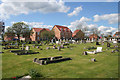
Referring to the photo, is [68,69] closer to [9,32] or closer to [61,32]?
[9,32]

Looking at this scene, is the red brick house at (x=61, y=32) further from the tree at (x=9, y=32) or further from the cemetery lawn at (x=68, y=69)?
the cemetery lawn at (x=68, y=69)

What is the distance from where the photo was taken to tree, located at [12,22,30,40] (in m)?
57.8

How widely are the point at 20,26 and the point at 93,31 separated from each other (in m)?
49.7

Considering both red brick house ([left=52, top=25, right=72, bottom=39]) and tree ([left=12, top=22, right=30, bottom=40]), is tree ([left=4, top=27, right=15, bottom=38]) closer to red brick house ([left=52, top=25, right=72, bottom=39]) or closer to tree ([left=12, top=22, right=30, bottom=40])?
tree ([left=12, top=22, right=30, bottom=40])

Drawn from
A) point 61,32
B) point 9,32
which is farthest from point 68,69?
point 61,32

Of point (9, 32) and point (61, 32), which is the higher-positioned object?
point (61, 32)

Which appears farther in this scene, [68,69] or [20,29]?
[20,29]

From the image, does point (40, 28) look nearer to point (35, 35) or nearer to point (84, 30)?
point (35, 35)

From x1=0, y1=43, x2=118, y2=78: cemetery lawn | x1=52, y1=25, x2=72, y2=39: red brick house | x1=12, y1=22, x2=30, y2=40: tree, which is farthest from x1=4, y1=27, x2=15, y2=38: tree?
x1=0, y1=43, x2=118, y2=78: cemetery lawn

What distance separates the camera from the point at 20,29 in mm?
58625

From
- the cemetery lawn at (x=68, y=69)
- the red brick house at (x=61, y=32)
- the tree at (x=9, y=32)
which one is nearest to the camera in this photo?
the cemetery lawn at (x=68, y=69)

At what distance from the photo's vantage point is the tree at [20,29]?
189ft

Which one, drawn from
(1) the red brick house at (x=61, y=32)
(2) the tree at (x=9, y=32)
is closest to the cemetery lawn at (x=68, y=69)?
(2) the tree at (x=9, y=32)

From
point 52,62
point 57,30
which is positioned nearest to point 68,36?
point 57,30
